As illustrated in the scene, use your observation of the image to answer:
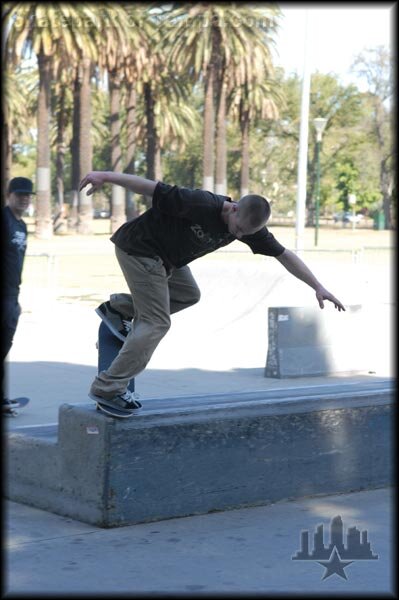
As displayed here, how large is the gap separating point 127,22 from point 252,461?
41659 mm

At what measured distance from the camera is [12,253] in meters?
7.91

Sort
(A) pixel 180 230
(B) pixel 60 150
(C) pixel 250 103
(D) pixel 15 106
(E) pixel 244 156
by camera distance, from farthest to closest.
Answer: (B) pixel 60 150 → (D) pixel 15 106 → (E) pixel 244 156 → (C) pixel 250 103 → (A) pixel 180 230

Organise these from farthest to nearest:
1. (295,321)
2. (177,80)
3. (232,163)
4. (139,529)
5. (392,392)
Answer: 1. (232,163)
2. (177,80)
3. (295,321)
4. (392,392)
5. (139,529)

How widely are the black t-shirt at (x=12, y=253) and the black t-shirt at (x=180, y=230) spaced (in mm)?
2904

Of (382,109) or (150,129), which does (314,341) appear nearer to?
(150,129)

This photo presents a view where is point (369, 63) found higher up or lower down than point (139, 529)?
higher up

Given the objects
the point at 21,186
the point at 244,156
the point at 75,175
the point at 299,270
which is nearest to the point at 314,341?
the point at 21,186

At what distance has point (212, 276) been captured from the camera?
53.4ft

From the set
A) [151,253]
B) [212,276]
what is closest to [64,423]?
[151,253]

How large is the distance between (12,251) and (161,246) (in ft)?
10.2

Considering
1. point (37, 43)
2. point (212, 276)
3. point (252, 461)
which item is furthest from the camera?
point (37, 43)

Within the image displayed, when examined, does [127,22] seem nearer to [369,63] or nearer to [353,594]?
[369,63]

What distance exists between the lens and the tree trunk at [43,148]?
41.8m

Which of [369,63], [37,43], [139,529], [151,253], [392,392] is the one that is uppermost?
[369,63]
